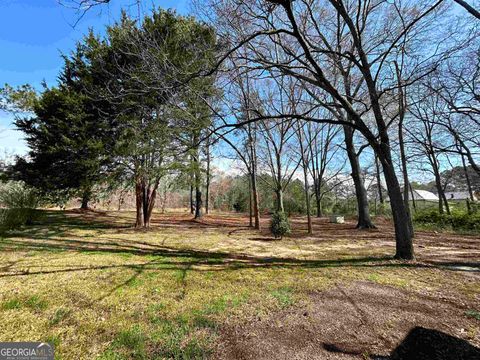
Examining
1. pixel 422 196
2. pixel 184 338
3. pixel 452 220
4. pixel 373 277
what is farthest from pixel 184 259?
pixel 422 196

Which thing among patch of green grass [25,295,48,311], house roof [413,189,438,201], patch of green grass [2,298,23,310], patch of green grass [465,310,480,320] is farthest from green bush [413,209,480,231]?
house roof [413,189,438,201]

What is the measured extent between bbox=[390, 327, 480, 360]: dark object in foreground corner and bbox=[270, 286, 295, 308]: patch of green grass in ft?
4.02

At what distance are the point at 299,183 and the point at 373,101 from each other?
741 inches

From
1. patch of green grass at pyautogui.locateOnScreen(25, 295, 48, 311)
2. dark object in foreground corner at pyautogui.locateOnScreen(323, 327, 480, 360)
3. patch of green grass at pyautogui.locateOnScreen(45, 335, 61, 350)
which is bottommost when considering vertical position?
dark object in foreground corner at pyautogui.locateOnScreen(323, 327, 480, 360)

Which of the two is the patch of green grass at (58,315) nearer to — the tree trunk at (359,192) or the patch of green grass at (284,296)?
the patch of green grass at (284,296)

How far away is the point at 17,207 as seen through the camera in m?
8.94

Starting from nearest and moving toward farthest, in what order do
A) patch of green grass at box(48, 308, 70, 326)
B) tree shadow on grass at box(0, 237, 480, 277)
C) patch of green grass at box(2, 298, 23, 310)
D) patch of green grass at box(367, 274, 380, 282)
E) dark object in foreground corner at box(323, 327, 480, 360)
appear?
dark object in foreground corner at box(323, 327, 480, 360), patch of green grass at box(48, 308, 70, 326), patch of green grass at box(2, 298, 23, 310), patch of green grass at box(367, 274, 380, 282), tree shadow on grass at box(0, 237, 480, 277)

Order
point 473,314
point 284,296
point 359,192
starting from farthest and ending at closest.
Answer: point 359,192, point 284,296, point 473,314

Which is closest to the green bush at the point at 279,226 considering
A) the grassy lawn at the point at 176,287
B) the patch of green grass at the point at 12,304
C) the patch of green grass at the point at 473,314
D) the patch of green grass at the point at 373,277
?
the grassy lawn at the point at 176,287

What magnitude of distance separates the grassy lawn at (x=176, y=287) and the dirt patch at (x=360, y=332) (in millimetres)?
82

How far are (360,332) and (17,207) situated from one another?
11.7m

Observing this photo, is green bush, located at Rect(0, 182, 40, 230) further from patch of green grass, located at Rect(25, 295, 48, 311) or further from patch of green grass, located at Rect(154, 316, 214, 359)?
patch of green grass, located at Rect(154, 316, 214, 359)

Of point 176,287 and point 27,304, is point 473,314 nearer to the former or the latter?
point 176,287

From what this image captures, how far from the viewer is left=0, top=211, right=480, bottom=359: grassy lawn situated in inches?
90.5
